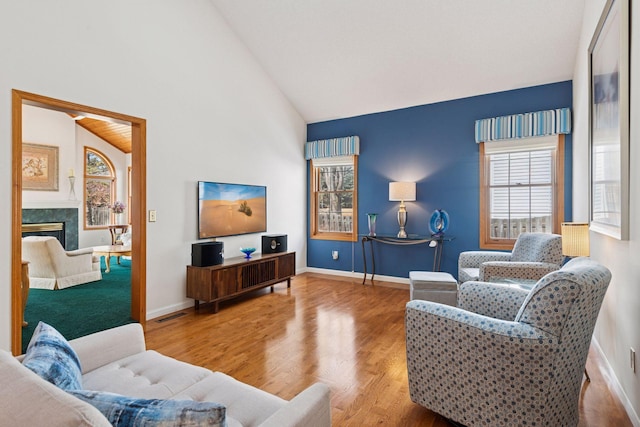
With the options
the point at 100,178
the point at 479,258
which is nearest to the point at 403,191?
the point at 479,258

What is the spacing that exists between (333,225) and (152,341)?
367cm

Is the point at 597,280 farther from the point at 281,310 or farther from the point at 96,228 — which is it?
the point at 96,228

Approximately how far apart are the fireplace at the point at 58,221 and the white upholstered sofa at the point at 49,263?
6.45ft

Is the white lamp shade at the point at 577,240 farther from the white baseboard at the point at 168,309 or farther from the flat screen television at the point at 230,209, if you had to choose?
the white baseboard at the point at 168,309

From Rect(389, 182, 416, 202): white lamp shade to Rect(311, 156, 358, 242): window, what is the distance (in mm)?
927

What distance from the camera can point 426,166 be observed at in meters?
5.17

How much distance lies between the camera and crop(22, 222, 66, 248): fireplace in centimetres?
645

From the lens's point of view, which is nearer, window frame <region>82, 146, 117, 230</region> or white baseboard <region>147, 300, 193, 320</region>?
white baseboard <region>147, 300, 193, 320</region>

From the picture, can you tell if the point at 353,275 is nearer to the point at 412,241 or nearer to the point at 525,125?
the point at 412,241

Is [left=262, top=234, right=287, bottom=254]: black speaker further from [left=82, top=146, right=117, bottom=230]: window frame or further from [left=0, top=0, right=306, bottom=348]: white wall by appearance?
[left=82, top=146, right=117, bottom=230]: window frame

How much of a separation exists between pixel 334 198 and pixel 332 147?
0.90 meters

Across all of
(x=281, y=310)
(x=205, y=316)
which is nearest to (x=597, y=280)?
(x=281, y=310)

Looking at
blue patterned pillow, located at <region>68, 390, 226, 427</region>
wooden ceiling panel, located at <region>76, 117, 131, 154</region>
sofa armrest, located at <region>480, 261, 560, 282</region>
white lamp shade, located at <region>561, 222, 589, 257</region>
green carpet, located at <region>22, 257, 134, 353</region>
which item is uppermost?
wooden ceiling panel, located at <region>76, 117, 131, 154</region>

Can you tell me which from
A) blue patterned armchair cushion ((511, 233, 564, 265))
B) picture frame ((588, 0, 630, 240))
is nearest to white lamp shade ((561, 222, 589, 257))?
picture frame ((588, 0, 630, 240))
